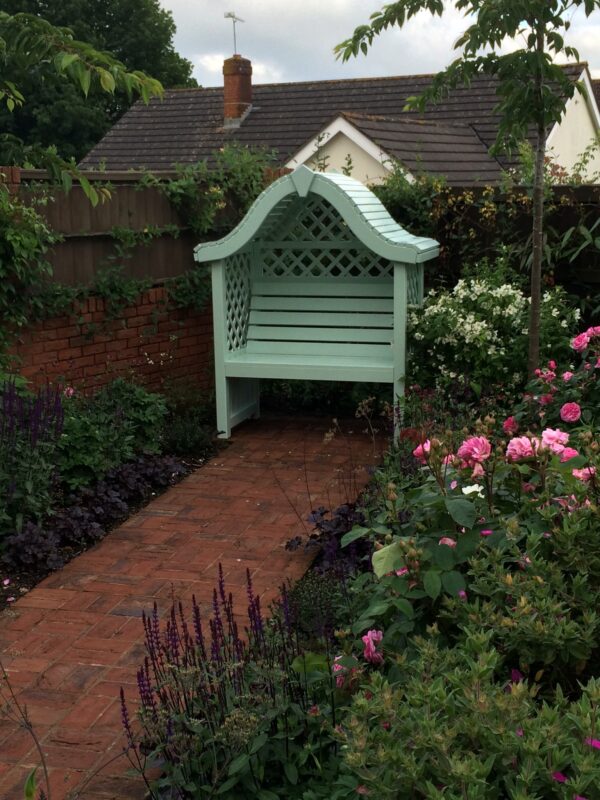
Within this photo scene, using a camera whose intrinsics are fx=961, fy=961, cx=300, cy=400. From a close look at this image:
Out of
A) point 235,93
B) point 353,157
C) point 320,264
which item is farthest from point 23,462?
point 235,93

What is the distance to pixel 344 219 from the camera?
675 cm

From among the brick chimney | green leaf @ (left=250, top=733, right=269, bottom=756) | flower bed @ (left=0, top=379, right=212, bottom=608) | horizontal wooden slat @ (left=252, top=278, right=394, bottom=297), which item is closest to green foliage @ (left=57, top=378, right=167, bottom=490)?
flower bed @ (left=0, top=379, right=212, bottom=608)

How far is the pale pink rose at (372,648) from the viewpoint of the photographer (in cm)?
271

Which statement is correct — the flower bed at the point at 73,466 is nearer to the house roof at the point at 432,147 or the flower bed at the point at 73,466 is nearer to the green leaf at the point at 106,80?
the green leaf at the point at 106,80

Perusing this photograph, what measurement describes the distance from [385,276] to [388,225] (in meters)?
0.49

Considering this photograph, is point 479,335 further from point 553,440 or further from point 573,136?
point 573,136

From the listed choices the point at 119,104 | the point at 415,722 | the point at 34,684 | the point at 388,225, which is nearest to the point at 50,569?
the point at 34,684

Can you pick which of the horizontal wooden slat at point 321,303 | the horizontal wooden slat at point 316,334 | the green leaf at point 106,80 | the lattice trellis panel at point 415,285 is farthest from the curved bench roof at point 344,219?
the green leaf at point 106,80

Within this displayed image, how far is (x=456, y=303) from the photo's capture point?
6648 millimetres

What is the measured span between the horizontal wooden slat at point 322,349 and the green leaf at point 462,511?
13.4 feet

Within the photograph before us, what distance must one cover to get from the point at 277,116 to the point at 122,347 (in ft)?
42.9

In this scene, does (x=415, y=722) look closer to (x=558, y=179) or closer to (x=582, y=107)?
(x=558, y=179)

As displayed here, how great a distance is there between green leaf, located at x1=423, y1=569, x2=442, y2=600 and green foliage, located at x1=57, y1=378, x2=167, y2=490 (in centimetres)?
304

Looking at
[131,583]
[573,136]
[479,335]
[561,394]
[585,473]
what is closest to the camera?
[585,473]
